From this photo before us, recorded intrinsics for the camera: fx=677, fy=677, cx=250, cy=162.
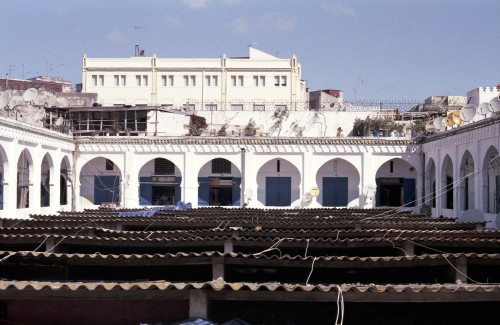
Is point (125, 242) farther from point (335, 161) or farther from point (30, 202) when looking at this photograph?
point (335, 161)

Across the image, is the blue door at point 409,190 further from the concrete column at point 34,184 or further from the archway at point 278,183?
the concrete column at point 34,184

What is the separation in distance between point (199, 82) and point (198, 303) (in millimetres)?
44315

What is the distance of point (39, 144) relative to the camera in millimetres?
31516

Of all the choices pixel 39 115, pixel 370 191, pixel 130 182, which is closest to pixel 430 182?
pixel 370 191

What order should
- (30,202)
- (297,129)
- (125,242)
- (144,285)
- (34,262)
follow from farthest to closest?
(297,129), (30,202), (125,242), (34,262), (144,285)

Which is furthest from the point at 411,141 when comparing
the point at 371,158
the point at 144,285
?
the point at 144,285

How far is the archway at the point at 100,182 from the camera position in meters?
38.3

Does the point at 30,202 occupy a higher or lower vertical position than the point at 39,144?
lower

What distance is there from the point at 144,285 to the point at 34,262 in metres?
3.72

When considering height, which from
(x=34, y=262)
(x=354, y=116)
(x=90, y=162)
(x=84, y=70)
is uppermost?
(x=84, y=70)

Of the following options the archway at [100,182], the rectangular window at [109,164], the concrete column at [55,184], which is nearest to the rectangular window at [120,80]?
the archway at [100,182]

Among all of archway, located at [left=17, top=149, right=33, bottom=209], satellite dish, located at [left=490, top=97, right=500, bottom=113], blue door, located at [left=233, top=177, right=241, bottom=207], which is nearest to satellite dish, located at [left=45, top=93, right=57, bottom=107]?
archway, located at [left=17, top=149, right=33, bottom=209]

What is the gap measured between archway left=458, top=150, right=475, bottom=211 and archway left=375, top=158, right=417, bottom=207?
843 centimetres

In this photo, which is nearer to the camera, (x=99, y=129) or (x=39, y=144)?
(x=39, y=144)
